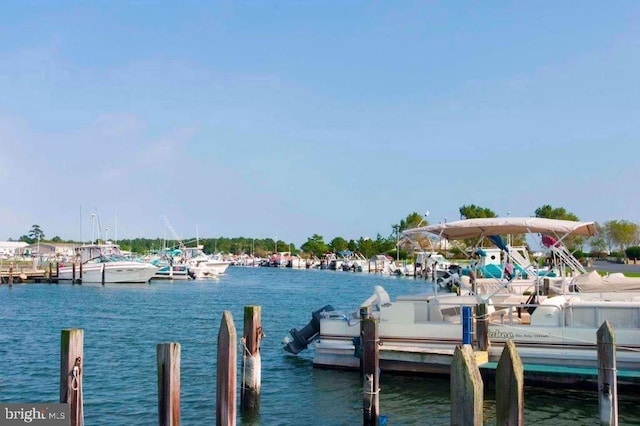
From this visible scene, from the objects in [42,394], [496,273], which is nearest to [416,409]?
[42,394]

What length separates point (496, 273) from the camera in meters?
44.1

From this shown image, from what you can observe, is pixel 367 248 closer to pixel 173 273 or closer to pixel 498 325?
pixel 173 273

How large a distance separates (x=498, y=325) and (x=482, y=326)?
69 cm

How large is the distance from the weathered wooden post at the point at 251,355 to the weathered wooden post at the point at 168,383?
5.01 m

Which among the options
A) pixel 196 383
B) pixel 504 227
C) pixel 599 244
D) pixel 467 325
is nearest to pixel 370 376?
pixel 467 325

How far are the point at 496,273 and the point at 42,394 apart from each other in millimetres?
30761

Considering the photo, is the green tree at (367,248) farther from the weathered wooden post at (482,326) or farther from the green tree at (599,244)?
the weathered wooden post at (482,326)

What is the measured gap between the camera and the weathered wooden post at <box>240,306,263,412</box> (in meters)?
17.2

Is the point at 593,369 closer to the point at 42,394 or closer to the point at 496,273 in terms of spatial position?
the point at 42,394

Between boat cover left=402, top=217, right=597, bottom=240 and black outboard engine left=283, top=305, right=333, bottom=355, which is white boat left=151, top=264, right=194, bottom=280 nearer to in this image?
black outboard engine left=283, top=305, right=333, bottom=355

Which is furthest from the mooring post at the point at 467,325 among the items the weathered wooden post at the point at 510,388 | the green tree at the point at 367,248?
the green tree at the point at 367,248

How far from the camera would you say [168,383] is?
12.1m

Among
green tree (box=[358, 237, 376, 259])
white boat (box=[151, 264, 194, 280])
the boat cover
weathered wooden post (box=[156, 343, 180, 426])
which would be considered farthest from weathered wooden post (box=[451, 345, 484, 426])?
green tree (box=[358, 237, 376, 259])

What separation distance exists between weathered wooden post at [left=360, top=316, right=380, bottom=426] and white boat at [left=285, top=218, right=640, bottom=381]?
410cm
